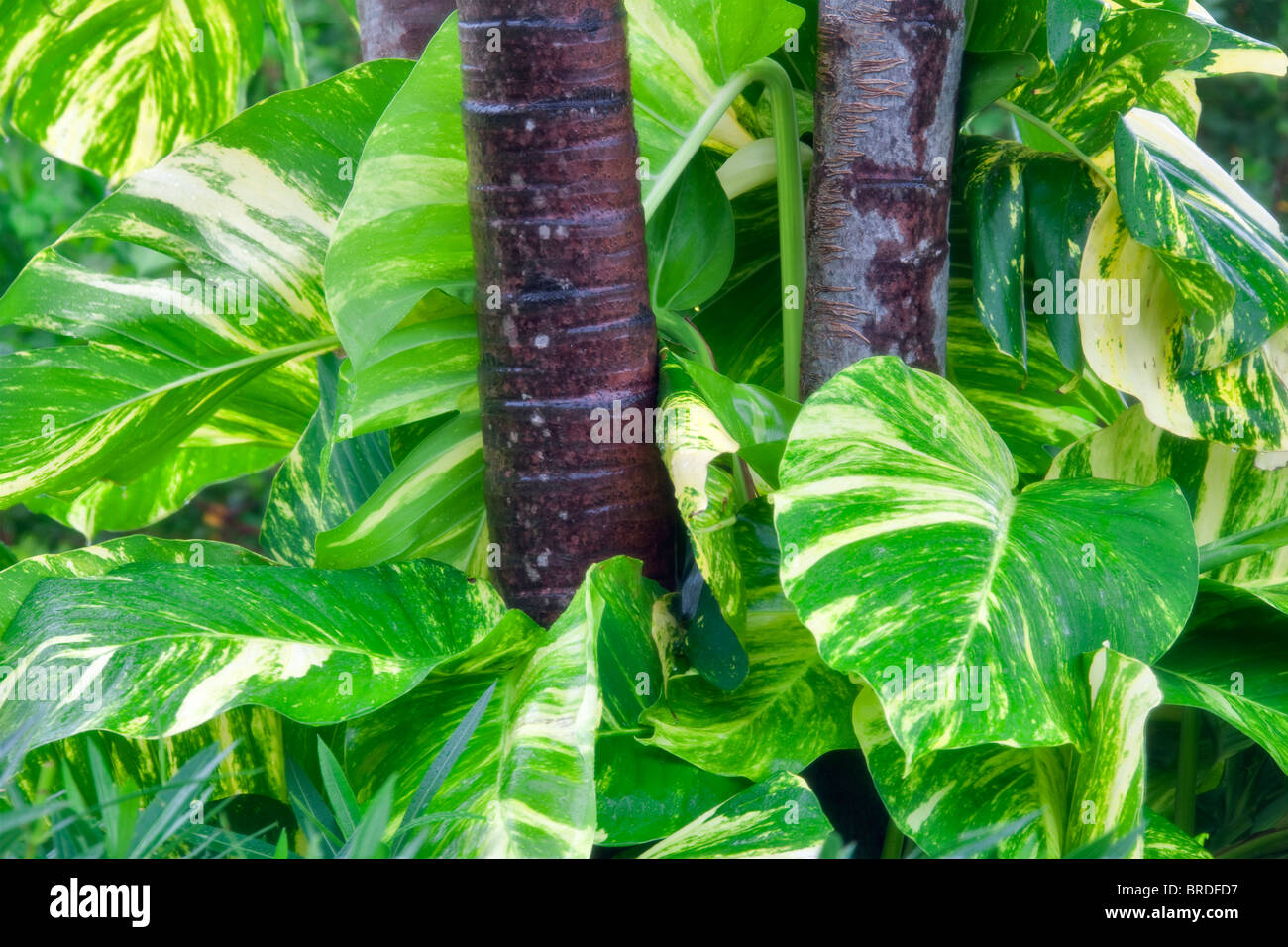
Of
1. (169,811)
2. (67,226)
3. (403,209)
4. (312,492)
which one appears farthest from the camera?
(67,226)

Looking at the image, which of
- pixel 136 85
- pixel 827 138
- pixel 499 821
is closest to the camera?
pixel 499 821

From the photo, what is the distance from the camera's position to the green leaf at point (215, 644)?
580 mm

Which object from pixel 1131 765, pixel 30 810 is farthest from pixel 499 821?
pixel 1131 765

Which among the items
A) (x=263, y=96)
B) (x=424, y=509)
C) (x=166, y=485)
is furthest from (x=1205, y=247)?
(x=263, y=96)

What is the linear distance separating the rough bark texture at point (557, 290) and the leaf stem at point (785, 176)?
8cm

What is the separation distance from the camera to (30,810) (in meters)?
0.46

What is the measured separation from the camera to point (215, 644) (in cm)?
62

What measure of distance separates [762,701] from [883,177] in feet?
1.28

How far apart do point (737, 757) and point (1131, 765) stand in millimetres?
236

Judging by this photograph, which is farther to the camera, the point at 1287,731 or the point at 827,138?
the point at 827,138

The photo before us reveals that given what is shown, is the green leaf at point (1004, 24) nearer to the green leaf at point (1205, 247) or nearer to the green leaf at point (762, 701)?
the green leaf at point (1205, 247)

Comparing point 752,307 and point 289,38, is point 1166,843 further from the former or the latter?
point 289,38

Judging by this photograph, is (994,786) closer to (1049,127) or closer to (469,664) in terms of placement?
(469,664)

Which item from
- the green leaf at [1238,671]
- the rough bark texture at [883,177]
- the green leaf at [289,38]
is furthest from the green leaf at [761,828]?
the green leaf at [289,38]
